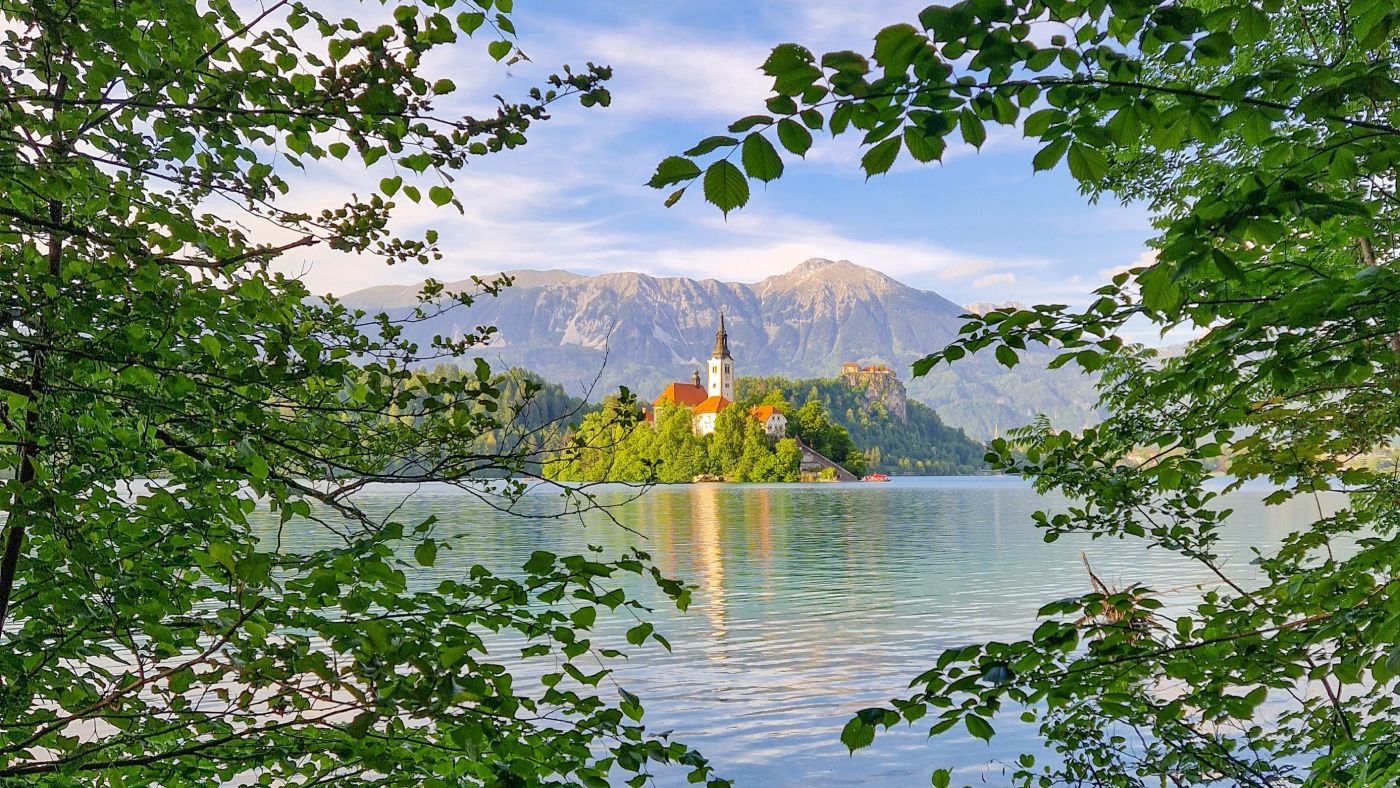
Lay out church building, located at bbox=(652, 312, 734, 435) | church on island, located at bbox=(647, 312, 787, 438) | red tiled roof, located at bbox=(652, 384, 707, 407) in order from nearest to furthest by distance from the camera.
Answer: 1. church on island, located at bbox=(647, 312, 787, 438)
2. church building, located at bbox=(652, 312, 734, 435)
3. red tiled roof, located at bbox=(652, 384, 707, 407)

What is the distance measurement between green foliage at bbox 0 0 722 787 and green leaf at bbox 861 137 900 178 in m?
1.53

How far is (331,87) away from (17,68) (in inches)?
43.5

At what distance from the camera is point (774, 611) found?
23.2m

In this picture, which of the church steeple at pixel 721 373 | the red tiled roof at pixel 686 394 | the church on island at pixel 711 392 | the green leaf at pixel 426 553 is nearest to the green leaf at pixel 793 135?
the green leaf at pixel 426 553

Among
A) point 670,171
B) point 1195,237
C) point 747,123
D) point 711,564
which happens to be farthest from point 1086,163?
point 711,564

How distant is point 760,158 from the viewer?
176 centimetres

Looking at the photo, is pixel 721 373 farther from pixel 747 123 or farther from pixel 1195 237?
pixel 747 123

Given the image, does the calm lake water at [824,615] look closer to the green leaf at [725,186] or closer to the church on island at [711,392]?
the green leaf at [725,186]

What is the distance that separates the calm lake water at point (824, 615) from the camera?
39.6 ft

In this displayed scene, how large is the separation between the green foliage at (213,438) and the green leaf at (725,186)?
147cm

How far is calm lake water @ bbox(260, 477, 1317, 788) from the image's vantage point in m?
12.1

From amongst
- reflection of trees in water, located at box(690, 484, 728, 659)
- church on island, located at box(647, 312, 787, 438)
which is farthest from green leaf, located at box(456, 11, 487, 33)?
church on island, located at box(647, 312, 787, 438)

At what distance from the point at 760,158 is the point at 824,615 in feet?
70.0

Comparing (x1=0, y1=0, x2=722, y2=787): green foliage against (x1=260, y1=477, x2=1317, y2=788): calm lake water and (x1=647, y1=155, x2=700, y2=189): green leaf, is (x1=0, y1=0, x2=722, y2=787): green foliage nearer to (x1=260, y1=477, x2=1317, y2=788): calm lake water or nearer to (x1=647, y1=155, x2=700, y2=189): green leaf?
(x1=260, y1=477, x2=1317, y2=788): calm lake water
